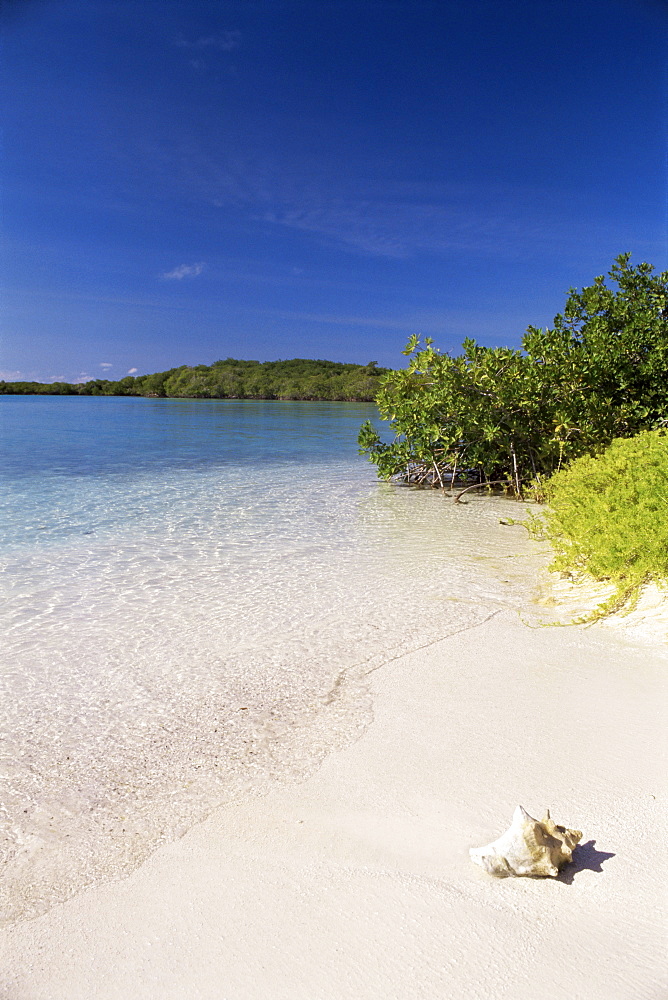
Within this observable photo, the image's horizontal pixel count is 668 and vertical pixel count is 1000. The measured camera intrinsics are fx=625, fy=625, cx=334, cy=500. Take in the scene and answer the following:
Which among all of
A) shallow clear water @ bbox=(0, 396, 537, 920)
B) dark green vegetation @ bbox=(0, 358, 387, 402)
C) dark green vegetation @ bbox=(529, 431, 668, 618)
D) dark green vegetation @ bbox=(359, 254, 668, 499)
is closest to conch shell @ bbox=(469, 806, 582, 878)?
shallow clear water @ bbox=(0, 396, 537, 920)

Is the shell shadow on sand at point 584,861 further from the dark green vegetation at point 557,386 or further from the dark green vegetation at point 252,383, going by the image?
the dark green vegetation at point 252,383

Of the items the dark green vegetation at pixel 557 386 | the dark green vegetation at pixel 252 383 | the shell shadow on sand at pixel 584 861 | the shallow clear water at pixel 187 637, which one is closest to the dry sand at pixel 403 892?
the shell shadow on sand at pixel 584 861

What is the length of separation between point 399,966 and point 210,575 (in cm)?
397

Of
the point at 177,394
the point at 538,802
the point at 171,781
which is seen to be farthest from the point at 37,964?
the point at 177,394

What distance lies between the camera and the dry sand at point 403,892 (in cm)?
146

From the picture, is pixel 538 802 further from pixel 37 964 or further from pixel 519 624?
pixel 519 624

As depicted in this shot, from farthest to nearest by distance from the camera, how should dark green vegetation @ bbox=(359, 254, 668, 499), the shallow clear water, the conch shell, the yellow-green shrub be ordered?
1. dark green vegetation @ bbox=(359, 254, 668, 499)
2. the yellow-green shrub
3. the shallow clear water
4. the conch shell

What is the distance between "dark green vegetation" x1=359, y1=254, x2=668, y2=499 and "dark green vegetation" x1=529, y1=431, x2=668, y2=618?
2.92m

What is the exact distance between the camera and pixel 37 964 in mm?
1568

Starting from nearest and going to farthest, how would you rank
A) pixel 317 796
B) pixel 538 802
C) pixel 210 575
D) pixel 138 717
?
pixel 538 802
pixel 317 796
pixel 138 717
pixel 210 575

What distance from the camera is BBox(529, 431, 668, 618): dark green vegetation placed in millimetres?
3762

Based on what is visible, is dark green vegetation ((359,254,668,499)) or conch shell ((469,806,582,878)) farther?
dark green vegetation ((359,254,668,499))

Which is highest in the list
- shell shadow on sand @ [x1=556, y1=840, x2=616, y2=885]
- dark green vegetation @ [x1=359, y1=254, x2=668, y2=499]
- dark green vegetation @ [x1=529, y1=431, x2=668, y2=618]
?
dark green vegetation @ [x1=359, y1=254, x2=668, y2=499]

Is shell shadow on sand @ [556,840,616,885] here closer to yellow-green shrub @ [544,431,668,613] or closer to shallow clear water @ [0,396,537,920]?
shallow clear water @ [0,396,537,920]
